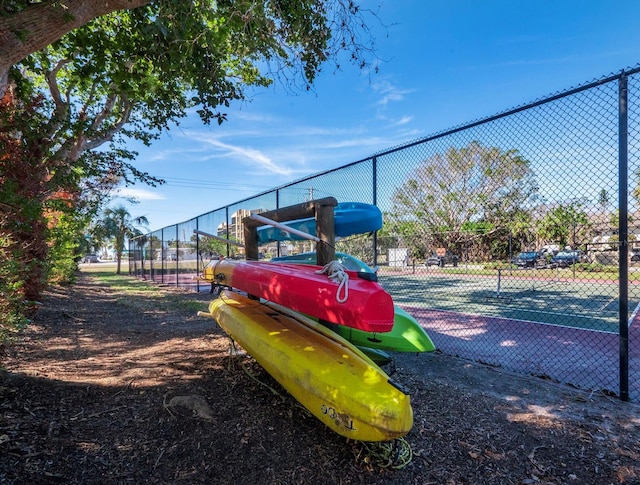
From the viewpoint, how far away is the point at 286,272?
9.62 feet

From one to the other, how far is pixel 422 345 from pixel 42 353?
4503mm

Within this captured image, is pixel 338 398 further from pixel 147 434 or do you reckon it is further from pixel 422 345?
pixel 422 345

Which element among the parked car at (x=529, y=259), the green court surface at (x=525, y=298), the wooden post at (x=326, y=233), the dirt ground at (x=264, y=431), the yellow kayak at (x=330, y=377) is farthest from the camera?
the green court surface at (x=525, y=298)

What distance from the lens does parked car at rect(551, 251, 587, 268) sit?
Result: 397 cm

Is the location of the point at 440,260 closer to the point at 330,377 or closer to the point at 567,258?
the point at 567,258

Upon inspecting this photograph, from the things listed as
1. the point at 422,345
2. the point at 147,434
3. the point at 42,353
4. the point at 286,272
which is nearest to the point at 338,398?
the point at 286,272

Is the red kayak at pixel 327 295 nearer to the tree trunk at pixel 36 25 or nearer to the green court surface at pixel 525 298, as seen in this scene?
the tree trunk at pixel 36 25

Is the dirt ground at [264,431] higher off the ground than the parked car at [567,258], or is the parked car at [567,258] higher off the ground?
the parked car at [567,258]

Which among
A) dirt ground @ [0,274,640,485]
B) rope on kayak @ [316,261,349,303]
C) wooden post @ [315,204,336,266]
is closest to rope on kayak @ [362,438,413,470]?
dirt ground @ [0,274,640,485]

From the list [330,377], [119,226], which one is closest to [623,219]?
[330,377]

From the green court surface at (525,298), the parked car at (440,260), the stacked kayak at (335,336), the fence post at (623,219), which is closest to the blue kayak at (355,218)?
the stacked kayak at (335,336)

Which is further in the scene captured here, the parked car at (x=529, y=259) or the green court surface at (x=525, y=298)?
the green court surface at (x=525, y=298)

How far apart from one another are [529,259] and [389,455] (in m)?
4.11

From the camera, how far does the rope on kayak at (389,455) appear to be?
2.07m
